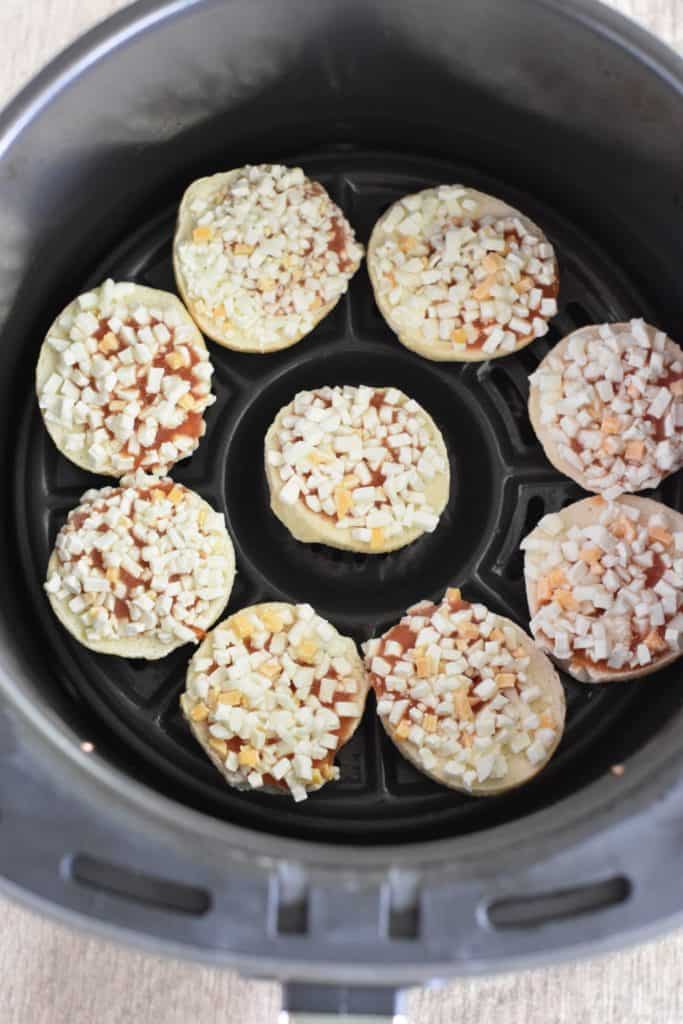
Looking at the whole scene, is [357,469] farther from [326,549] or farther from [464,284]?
[464,284]

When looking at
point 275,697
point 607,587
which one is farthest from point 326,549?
point 607,587

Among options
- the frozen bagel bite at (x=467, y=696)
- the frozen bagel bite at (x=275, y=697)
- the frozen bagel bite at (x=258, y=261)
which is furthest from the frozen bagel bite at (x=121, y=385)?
the frozen bagel bite at (x=467, y=696)

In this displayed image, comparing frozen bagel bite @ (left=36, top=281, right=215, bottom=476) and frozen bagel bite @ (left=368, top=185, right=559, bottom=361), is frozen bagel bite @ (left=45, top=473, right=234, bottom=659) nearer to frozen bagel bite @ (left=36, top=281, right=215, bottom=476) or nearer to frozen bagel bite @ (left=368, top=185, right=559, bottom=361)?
frozen bagel bite @ (left=36, top=281, right=215, bottom=476)

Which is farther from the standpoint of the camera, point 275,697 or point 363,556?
point 363,556

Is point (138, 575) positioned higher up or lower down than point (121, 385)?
lower down

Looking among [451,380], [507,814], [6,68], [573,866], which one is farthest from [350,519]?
[6,68]
